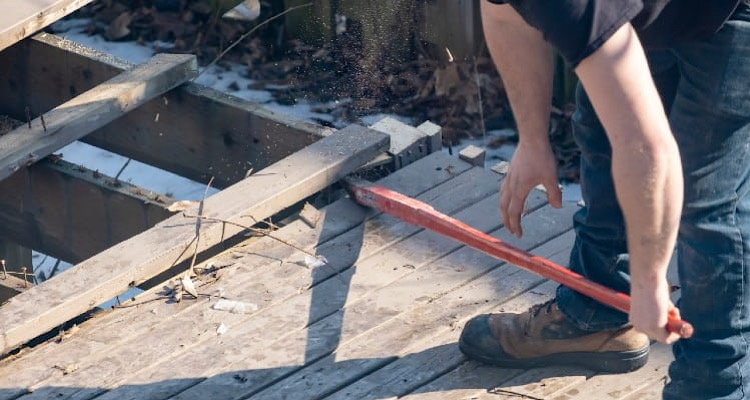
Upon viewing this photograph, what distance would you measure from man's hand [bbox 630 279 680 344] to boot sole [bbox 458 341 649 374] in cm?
73

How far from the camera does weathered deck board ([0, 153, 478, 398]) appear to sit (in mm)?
3438

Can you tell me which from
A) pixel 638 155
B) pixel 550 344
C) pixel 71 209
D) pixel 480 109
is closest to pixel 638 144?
pixel 638 155

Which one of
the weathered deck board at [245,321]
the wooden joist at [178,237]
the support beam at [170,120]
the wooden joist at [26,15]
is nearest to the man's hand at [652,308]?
the weathered deck board at [245,321]

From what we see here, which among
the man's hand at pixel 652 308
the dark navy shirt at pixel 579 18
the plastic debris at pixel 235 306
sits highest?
the dark navy shirt at pixel 579 18

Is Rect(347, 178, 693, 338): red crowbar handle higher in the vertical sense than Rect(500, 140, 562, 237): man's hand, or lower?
lower

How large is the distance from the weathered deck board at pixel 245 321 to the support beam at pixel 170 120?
0.64 m

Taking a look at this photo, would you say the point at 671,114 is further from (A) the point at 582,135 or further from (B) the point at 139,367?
(B) the point at 139,367

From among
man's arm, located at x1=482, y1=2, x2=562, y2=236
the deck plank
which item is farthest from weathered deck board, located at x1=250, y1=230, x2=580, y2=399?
man's arm, located at x1=482, y1=2, x2=562, y2=236

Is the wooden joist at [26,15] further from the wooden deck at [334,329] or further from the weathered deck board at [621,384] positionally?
the weathered deck board at [621,384]

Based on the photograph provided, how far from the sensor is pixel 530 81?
8.93ft

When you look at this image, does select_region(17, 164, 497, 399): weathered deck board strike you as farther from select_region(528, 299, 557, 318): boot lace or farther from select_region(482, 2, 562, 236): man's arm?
select_region(482, 2, 562, 236): man's arm

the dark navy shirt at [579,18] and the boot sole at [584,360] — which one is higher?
the dark navy shirt at [579,18]

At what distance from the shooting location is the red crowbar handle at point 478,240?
3008mm

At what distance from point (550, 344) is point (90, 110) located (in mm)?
1944
